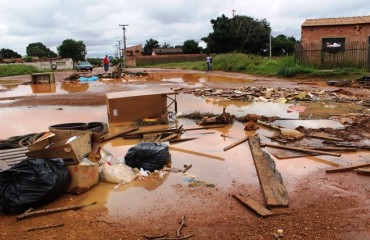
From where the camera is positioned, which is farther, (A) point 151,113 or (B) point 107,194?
(A) point 151,113

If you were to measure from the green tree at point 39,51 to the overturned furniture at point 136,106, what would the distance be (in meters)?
103

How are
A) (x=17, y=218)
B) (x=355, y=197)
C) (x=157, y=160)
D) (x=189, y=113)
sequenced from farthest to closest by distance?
(x=189, y=113) → (x=157, y=160) → (x=355, y=197) → (x=17, y=218)

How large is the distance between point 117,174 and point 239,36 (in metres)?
55.6

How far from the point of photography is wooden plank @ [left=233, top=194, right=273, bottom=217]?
4663mm

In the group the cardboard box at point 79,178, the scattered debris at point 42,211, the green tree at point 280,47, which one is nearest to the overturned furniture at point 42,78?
the cardboard box at point 79,178

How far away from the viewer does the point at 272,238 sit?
408 cm

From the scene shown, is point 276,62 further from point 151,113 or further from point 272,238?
point 272,238

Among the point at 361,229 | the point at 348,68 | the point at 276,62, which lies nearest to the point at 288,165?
the point at 361,229

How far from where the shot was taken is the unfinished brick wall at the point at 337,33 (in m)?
26.5

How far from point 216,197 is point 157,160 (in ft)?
5.22

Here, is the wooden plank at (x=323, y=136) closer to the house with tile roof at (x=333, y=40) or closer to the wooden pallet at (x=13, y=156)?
the wooden pallet at (x=13, y=156)

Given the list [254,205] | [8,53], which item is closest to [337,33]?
[254,205]

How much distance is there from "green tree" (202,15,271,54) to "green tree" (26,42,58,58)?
66.7 m

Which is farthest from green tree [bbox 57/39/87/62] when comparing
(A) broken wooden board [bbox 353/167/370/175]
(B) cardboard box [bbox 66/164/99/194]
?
(A) broken wooden board [bbox 353/167/370/175]
